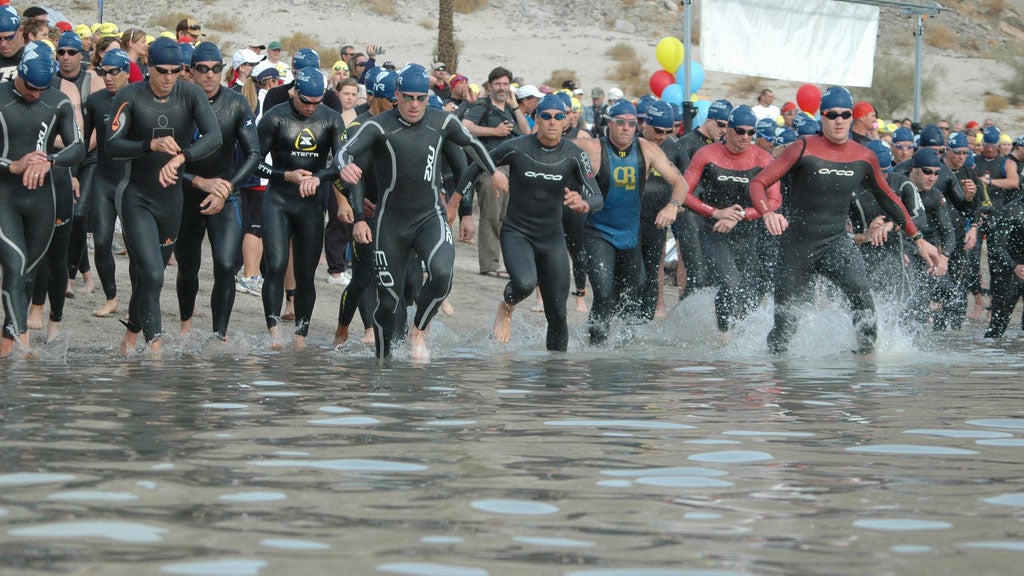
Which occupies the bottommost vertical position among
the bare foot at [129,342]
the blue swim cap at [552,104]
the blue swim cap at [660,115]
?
the bare foot at [129,342]

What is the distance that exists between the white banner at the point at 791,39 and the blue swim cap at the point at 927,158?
360 centimetres

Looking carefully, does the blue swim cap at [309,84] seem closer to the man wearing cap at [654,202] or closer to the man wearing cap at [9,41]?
the man wearing cap at [9,41]

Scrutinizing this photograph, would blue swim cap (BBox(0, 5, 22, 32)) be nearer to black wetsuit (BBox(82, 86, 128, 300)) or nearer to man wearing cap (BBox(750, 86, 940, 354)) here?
black wetsuit (BBox(82, 86, 128, 300))

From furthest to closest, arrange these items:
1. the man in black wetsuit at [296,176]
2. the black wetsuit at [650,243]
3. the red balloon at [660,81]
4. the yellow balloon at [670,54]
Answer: the yellow balloon at [670,54] → the red balloon at [660,81] → the black wetsuit at [650,243] → the man in black wetsuit at [296,176]

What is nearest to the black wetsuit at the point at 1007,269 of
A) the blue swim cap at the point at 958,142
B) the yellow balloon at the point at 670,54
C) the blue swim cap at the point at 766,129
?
the blue swim cap at the point at 958,142

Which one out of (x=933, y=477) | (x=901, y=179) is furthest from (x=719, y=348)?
(x=933, y=477)

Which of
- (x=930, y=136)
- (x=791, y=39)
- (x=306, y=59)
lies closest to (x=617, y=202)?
(x=306, y=59)

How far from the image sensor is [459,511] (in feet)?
14.9

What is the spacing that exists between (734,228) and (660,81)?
10400 millimetres

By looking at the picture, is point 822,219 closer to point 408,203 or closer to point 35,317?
point 408,203

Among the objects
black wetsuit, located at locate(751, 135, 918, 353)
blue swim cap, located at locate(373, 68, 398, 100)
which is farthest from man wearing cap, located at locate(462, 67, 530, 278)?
black wetsuit, located at locate(751, 135, 918, 353)

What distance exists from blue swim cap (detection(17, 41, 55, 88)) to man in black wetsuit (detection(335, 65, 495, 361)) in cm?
187

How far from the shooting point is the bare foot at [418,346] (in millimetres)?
9781

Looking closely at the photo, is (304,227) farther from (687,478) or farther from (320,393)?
(687,478)
